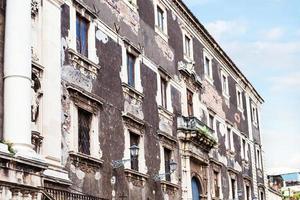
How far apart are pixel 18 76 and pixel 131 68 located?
8.69 metres

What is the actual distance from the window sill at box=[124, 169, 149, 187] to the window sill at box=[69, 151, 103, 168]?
195 centimetres

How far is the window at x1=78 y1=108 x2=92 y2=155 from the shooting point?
1806 cm

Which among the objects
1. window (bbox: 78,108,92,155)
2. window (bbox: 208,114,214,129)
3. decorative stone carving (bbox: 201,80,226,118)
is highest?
decorative stone carving (bbox: 201,80,226,118)

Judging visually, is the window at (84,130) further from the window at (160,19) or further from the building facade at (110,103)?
the window at (160,19)

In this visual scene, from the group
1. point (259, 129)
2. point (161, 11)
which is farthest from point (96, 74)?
point (259, 129)

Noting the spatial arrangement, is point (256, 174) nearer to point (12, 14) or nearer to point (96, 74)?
point (96, 74)

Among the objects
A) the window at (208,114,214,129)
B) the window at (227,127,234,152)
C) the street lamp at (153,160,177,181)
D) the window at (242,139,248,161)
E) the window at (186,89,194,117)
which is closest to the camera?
the street lamp at (153,160,177,181)

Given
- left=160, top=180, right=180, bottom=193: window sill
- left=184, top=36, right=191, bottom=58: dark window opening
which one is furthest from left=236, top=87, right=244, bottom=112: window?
left=160, top=180, right=180, bottom=193: window sill

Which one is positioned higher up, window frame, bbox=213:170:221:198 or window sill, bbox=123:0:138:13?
window sill, bbox=123:0:138:13

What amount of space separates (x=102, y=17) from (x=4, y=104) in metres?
7.11

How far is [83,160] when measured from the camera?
695 inches

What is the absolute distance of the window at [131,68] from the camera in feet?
72.5

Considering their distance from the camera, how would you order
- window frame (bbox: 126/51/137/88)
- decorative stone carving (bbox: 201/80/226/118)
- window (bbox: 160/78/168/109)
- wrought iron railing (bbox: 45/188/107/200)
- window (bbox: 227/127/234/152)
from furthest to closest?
window (bbox: 227/127/234/152), decorative stone carving (bbox: 201/80/226/118), window (bbox: 160/78/168/109), window frame (bbox: 126/51/137/88), wrought iron railing (bbox: 45/188/107/200)

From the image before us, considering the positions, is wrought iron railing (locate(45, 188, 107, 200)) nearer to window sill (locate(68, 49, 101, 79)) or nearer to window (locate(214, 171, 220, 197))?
window sill (locate(68, 49, 101, 79))
